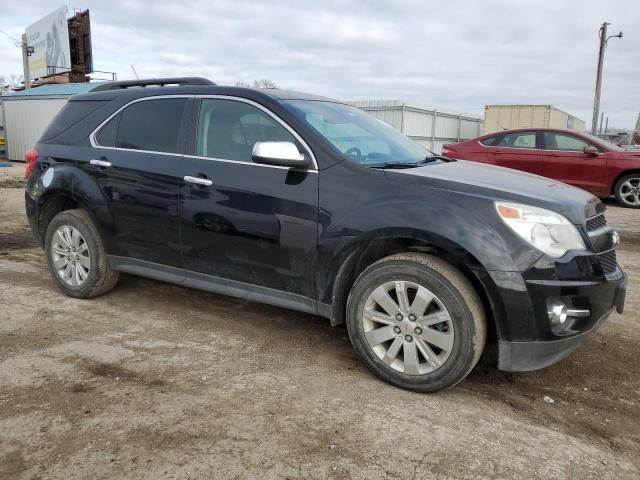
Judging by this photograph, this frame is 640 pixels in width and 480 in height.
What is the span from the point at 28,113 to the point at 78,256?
1987 centimetres

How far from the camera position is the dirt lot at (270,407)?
7.68ft

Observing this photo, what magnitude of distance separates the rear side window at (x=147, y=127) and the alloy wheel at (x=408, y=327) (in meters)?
1.92

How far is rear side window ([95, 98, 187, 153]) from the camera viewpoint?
393 centimetres

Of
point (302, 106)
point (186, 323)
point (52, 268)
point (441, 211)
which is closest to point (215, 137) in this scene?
point (302, 106)

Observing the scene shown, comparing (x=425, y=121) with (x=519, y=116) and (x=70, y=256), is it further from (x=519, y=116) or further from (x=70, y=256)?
(x=70, y=256)

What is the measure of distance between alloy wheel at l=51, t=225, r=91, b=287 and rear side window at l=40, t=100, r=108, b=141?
0.85 m

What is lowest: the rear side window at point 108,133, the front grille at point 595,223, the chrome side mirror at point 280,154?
the front grille at point 595,223

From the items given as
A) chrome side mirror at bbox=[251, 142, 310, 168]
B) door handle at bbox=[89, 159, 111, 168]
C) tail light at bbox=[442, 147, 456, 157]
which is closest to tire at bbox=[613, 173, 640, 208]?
tail light at bbox=[442, 147, 456, 157]

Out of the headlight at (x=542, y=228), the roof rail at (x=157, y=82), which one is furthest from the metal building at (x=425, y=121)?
the headlight at (x=542, y=228)

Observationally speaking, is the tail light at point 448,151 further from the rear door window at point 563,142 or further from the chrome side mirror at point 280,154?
the chrome side mirror at point 280,154

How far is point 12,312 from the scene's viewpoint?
4215 mm

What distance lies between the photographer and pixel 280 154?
126 inches

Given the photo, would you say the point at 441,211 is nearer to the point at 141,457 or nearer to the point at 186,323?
the point at 141,457

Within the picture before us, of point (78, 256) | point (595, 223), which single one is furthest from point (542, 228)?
point (78, 256)
